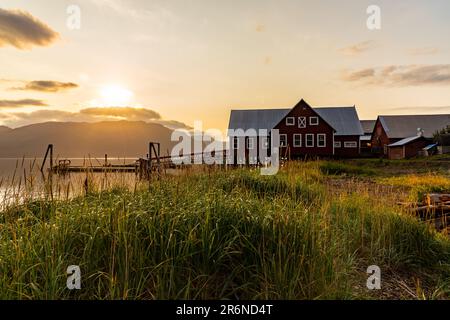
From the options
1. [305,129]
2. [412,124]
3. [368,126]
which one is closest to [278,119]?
[305,129]

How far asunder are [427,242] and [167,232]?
4.16 m

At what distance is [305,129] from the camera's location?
39375mm

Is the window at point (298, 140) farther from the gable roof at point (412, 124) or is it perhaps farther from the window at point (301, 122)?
the gable roof at point (412, 124)

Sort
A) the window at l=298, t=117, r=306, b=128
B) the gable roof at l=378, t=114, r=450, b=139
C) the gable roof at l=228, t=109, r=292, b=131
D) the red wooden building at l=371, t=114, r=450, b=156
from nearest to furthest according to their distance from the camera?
the window at l=298, t=117, r=306, b=128, the gable roof at l=228, t=109, r=292, b=131, the red wooden building at l=371, t=114, r=450, b=156, the gable roof at l=378, t=114, r=450, b=139

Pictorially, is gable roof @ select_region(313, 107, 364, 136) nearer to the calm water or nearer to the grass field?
the calm water

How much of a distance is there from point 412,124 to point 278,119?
23.0 m

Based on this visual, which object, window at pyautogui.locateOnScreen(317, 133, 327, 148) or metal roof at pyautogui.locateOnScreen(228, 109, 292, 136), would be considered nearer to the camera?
window at pyautogui.locateOnScreen(317, 133, 327, 148)

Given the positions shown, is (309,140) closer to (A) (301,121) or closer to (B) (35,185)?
(A) (301,121)

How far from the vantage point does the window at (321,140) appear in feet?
129

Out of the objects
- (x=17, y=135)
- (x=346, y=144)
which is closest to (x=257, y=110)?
(x=346, y=144)

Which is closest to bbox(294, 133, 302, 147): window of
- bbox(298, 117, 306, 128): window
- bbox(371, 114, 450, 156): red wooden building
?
bbox(298, 117, 306, 128): window

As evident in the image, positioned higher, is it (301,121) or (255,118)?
(255,118)

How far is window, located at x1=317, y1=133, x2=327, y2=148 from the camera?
129ft

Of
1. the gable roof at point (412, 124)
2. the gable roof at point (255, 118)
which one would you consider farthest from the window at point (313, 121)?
the gable roof at point (412, 124)
